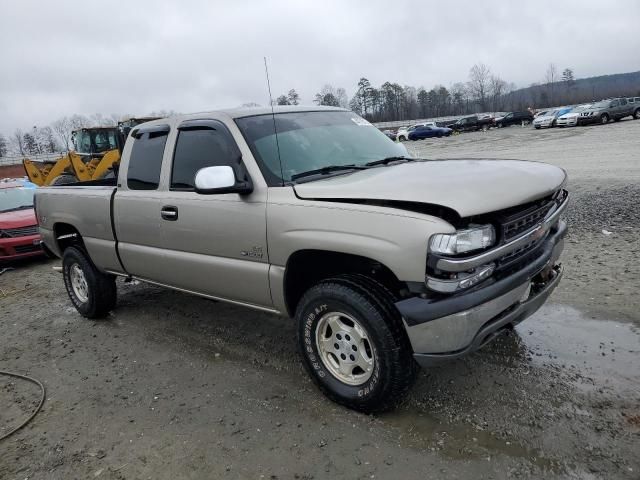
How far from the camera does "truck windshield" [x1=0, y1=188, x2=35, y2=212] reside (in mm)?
10281

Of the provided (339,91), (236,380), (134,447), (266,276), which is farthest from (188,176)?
(339,91)

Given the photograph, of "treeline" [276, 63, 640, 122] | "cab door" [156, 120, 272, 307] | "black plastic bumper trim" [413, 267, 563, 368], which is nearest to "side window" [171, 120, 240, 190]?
"cab door" [156, 120, 272, 307]

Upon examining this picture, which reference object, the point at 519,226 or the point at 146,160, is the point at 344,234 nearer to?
the point at 519,226

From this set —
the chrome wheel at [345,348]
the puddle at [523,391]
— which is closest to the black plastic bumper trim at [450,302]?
the chrome wheel at [345,348]

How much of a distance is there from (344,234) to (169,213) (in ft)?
5.84

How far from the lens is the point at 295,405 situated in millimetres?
3463

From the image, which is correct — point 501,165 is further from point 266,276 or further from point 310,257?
point 266,276

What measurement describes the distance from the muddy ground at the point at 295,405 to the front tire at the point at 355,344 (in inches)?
7.4

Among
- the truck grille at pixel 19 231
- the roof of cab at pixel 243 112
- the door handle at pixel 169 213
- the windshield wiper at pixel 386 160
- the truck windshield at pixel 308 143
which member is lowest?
the truck grille at pixel 19 231

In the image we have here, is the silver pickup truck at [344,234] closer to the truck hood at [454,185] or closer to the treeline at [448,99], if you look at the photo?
the truck hood at [454,185]

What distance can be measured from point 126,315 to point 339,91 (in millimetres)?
95221

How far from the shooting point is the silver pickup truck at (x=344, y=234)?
2.73m

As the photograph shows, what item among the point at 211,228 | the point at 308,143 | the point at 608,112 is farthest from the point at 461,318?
the point at 608,112

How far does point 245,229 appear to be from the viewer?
11.7 feet
